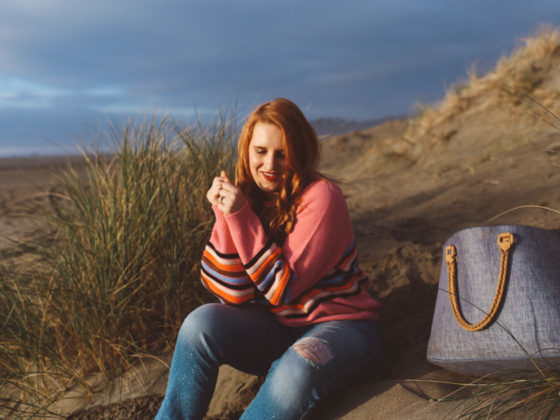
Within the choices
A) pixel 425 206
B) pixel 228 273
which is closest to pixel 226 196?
pixel 228 273

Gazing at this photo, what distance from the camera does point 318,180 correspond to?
217 centimetres

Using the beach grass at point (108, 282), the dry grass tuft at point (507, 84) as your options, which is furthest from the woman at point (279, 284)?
→ the dry grass tuft at point (507, 84)

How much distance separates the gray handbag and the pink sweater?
1.22ft

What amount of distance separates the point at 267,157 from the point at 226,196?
0.84 feet

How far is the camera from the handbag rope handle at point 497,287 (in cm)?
190

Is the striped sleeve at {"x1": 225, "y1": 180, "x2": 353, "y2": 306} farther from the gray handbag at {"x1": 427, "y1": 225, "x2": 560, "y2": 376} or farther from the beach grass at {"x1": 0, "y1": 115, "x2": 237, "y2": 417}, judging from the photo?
the beach grass at {"x1": 0, "y1": 115, "x2": 237, "y2": 417}

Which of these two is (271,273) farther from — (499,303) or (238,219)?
(499,303)

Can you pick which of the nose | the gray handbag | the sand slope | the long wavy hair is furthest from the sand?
the nose

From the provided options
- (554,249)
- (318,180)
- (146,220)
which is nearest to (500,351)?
(554,249)

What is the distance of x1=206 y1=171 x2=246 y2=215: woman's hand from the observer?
80.2 inches

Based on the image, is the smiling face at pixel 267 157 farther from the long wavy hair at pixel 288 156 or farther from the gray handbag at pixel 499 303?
the gray handbag at pixel 499 303

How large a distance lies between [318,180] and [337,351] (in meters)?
0.72

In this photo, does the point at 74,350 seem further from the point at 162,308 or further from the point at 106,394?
the point at 162,308

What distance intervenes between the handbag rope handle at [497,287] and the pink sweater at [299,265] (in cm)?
36
